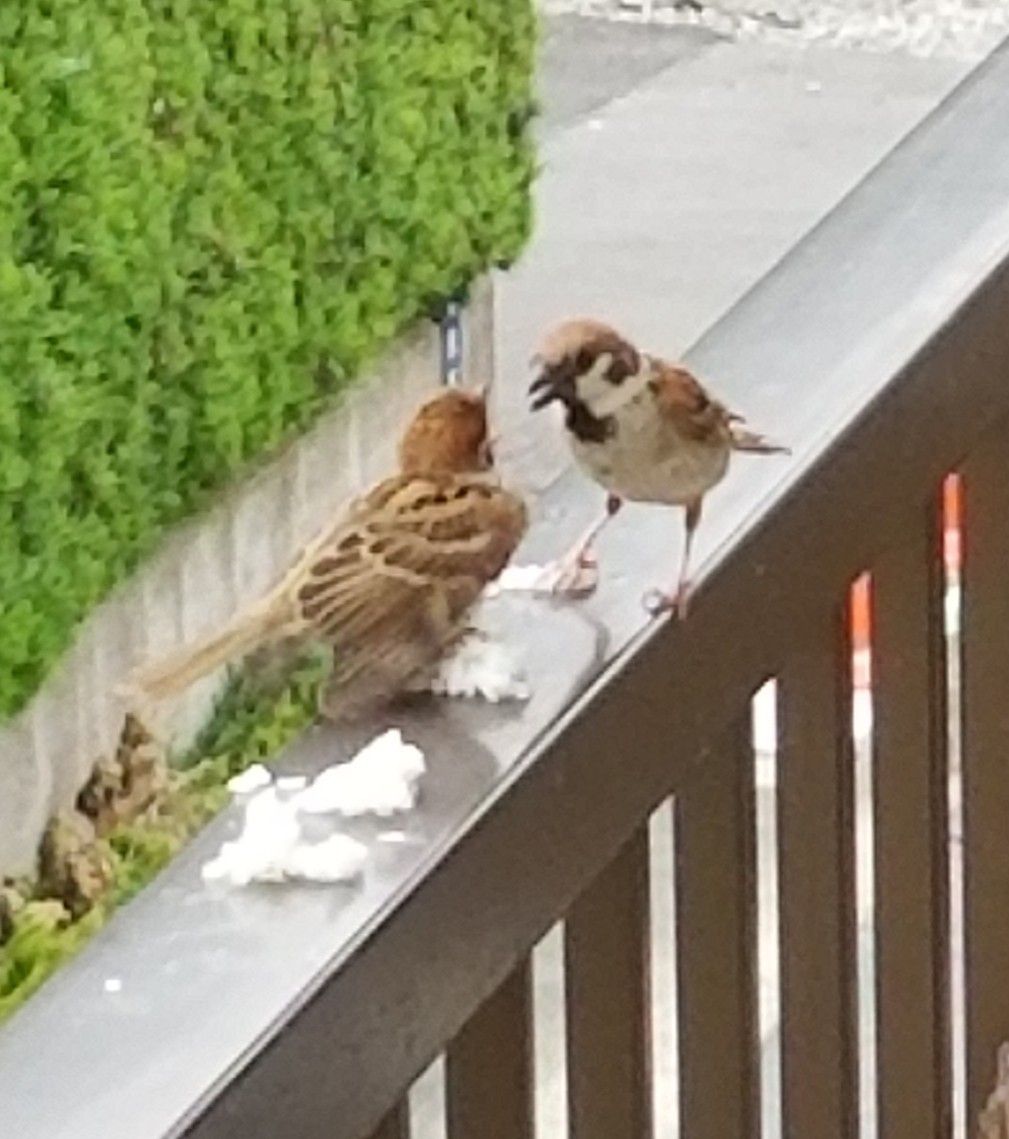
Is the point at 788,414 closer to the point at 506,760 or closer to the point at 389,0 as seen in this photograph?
the point at 506,760

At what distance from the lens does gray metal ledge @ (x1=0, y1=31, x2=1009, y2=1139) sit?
70 cm

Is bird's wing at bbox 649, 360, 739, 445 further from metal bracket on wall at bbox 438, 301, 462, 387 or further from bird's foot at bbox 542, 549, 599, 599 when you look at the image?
metal bracket on wall at bbox 438, 301, 462, 387

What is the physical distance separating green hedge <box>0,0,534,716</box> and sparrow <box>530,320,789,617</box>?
190cm

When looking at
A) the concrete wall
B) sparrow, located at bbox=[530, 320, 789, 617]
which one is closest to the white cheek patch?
sparrow, located at bbox=[530, 320, 789, 617]

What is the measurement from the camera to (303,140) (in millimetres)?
3494

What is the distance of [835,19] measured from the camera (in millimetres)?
6887

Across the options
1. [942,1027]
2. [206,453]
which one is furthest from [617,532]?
[206,453]

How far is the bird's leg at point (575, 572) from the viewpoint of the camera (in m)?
0.92

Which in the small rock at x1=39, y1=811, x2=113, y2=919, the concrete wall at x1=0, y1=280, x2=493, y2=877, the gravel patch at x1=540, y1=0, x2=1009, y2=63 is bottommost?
the gravel patch at x1=540, y1=0, x2=1009, y2=63

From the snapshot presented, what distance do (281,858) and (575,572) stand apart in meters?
0.18

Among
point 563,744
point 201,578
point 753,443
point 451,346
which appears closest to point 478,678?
point 563,744

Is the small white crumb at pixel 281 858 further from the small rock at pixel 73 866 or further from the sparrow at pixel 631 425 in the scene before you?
the small rock at pixel 73 866

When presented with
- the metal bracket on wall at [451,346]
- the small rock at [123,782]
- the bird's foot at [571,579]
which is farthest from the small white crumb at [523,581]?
the metal bracket on wall at [451,346]

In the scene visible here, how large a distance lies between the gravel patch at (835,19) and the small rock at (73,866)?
374cm
